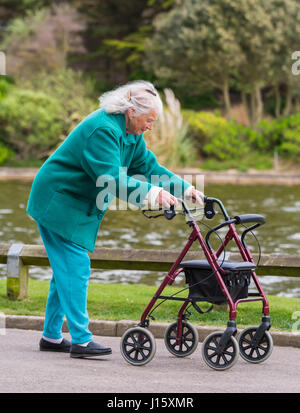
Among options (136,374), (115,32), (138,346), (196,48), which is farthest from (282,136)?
(136,374)

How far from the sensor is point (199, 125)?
38719 millimetres

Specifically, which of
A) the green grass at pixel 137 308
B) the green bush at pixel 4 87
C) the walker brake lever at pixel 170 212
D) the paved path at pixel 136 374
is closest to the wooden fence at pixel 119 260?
the green grass at pixel 137 308

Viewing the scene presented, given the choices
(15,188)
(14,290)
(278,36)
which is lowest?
(15,188)

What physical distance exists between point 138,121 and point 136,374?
62.1 inches

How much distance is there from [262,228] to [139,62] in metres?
29.5

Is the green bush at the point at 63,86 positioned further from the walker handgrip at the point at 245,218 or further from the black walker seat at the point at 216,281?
the black walker seat at the point at 216,281

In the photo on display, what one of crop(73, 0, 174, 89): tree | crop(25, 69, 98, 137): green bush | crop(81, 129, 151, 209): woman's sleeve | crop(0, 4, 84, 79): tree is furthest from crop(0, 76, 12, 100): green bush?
crop(81, 129, 151, 209): woman's sleeve

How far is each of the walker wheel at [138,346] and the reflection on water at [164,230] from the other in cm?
531

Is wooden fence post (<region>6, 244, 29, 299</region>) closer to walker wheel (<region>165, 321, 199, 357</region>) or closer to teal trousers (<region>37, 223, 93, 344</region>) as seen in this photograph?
teal trousers (<region>37, 223, 93, 344</region>)

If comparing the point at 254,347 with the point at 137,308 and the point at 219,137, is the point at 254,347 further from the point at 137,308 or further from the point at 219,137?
the point at 219,137

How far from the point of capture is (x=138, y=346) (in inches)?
212
